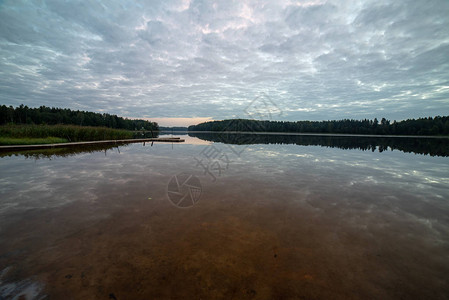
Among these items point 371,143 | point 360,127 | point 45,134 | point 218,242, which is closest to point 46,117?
point 45,134

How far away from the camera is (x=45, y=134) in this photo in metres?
24.0

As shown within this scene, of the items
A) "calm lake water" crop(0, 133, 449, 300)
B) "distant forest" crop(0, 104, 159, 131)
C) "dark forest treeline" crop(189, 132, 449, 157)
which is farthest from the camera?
"distant forest" crop(0, 104, 159, 131)

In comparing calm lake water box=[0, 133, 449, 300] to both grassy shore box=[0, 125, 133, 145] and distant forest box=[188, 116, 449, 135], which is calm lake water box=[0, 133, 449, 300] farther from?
distant forest box=[188, 116, 449, 135]

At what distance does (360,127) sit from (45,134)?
140403 millimetres

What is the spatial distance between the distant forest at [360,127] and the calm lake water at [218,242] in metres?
113

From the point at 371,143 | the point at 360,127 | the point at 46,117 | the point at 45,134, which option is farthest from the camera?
the point at 360,127

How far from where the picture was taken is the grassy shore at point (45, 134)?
20358mm

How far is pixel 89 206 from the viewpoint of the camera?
231 inches

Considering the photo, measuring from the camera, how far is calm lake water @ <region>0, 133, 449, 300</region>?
2975mm

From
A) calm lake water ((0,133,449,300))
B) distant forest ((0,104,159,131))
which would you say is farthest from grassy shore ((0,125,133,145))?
distant forest ((0,104,159,131))

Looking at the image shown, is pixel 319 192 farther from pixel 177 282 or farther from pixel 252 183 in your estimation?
pixel 177 282

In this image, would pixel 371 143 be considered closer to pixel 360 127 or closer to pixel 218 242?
pixel 218 242

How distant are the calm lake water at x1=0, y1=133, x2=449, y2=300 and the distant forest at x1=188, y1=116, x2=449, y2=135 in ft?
371

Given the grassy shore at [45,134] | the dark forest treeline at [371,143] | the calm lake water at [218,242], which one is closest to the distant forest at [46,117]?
the grassy shore at [45,134]
